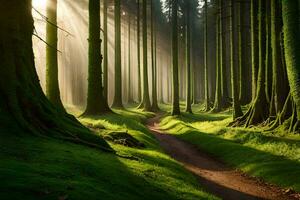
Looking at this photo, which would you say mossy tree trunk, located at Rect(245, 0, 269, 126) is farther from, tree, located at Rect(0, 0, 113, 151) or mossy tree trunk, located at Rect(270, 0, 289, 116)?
tree, located at Rect(0, 0, 113, 151)

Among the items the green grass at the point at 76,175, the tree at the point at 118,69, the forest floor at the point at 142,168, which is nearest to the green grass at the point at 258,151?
the forest floor at the point at 142,168

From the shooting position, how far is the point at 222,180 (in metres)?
14.2

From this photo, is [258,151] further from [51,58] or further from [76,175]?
[51,58]

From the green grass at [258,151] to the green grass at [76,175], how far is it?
10.5 feet

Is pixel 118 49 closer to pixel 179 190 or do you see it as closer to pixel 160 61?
pixel 179 190

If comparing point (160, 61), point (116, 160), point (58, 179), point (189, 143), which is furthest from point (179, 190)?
point (160, 61)

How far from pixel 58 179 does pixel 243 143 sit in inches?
531

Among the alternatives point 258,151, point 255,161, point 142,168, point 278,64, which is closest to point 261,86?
point 278,64

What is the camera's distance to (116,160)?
38.1 feet

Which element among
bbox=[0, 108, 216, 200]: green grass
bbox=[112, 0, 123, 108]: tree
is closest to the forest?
bbox=[0, 108, 216, 200]: green grass

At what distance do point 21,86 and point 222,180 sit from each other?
23.7 ft

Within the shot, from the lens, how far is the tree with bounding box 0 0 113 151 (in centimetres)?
1075

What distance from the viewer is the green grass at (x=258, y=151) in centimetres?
1401

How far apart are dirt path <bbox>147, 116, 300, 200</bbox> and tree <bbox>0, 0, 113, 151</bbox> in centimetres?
372
